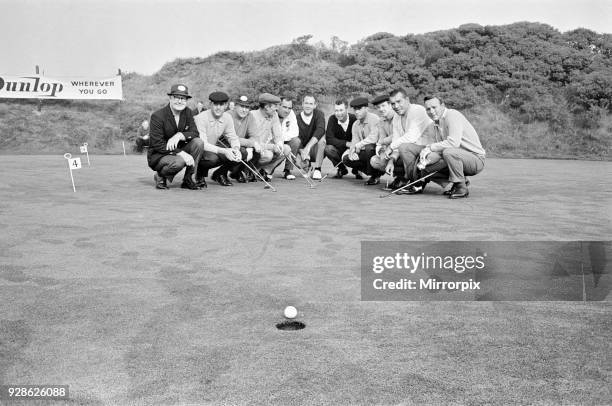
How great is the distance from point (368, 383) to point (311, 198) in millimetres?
6636

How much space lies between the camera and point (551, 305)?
3.85 metres

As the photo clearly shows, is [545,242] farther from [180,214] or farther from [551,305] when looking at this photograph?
[180,214]

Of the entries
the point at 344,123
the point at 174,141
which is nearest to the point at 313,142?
the point at 344,123

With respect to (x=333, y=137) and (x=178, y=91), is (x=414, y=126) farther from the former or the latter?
(x=178, y=91)

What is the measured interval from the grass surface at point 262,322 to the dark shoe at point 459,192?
228cm

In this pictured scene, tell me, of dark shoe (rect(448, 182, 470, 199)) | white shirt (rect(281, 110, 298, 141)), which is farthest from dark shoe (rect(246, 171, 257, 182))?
dark shoe (rect(448, 182, 470, 199))

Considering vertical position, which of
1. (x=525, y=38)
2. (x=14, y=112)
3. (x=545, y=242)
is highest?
(x=525, y=38)

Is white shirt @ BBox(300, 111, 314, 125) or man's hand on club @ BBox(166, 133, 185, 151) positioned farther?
white shirt @ BBox(300, 111, 314, 125)

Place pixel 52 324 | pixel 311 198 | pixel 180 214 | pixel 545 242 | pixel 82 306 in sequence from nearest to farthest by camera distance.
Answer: pixel 52 324 < pixel 82 306 < pixel 545 242 < pixel 180 214 < pixel 311 198

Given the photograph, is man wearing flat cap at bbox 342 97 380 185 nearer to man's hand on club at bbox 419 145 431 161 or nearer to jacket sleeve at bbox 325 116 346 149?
jacket sleeve at bbox 325 116 346 149

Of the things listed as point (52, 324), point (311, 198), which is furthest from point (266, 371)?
point (311, 198)

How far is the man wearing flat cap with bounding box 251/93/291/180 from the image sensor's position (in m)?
12.0

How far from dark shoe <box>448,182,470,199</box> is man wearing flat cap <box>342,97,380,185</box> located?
7.46 feet

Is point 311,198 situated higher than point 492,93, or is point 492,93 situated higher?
point 492,93
